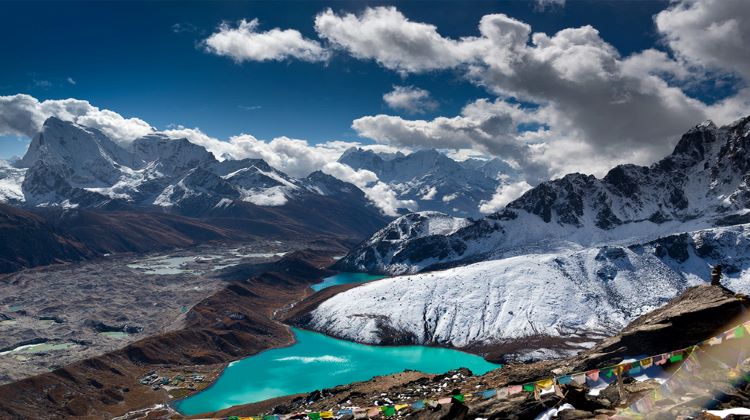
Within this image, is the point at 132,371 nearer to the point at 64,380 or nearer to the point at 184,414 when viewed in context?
the point at 64,380

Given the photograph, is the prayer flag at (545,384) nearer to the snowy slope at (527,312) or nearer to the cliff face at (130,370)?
the cliff face at (130,370)

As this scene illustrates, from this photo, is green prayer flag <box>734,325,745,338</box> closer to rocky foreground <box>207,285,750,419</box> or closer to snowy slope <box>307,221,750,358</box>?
rocky foreground <box>207,285,750,419</box>

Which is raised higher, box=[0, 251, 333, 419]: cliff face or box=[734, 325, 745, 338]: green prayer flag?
box=[734, 325, 745, 338]: green prayer flag

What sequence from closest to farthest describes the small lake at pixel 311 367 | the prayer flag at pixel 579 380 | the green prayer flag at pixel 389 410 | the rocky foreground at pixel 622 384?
the rocky foreground at pixel 622 384
the prayer flag at pixel 579 380
the green prayer flag at pixel 389 410
the small lake at pixel 311 367

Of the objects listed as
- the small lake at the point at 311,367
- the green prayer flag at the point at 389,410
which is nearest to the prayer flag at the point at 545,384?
the green prayer flag at the point at 389,410

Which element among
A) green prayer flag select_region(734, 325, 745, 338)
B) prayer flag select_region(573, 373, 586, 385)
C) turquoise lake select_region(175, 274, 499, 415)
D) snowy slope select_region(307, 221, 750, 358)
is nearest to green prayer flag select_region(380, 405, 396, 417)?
prayer flag select_region(573, 373, 586, 385)

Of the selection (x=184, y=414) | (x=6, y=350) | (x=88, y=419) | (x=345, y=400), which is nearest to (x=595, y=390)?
(x=345, y=400)

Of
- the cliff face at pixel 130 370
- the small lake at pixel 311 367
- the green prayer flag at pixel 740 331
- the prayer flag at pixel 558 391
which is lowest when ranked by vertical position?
the small lake at pixel 311 367
